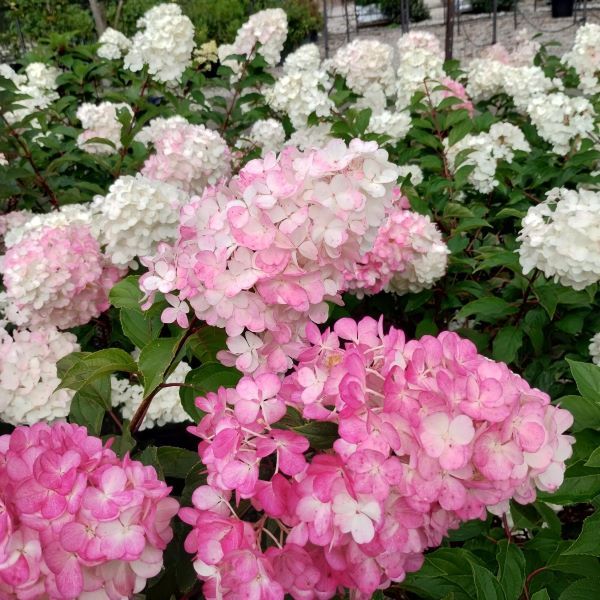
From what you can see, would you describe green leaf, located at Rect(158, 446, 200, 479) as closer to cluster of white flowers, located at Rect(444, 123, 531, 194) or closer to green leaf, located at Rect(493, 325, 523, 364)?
green leaf, located at Rect(493, 325, 523, 364)

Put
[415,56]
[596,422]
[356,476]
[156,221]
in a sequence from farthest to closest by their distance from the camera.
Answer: [415,56], [156,221], [596,422], [356,476]

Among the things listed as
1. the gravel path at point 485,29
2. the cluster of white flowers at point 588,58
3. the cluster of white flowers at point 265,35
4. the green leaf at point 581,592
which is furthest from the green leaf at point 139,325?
the gravel path at point 485,29

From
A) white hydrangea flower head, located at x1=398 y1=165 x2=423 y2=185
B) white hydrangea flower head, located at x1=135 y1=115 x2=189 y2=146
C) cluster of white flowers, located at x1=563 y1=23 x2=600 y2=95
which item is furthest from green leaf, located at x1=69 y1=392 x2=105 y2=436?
cluster of white flowers, located at x1=563 y1=23 x2=600 y2=95

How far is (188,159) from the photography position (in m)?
1.67

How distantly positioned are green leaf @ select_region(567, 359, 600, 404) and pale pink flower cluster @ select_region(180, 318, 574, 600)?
0.29 metres


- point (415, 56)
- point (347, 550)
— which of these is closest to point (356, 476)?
point (347, 550)

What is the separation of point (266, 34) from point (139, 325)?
179 cm

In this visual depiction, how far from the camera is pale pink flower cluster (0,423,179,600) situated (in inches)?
22.0

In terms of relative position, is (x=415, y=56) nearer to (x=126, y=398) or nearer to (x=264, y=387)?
(x=126, y=398)

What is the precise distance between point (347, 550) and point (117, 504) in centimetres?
20

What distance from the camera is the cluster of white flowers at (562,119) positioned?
193 centimetres

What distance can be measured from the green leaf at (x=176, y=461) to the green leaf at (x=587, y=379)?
54cm

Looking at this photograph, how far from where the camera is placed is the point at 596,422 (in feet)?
2.87

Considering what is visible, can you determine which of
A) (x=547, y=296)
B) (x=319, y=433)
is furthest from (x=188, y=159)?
(x=319, y=433)
